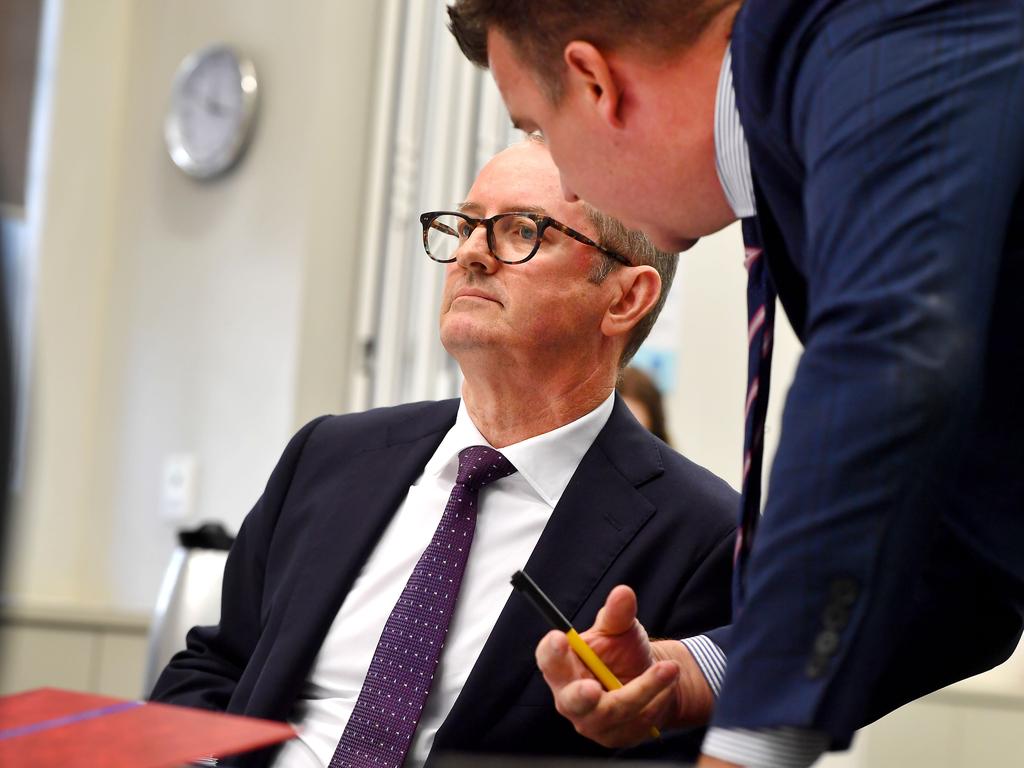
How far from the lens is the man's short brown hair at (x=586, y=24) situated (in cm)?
96

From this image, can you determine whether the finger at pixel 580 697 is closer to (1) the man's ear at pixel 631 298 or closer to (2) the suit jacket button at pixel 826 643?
(2) the suit jacket button at pixel 826 643

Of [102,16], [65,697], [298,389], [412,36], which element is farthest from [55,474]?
[65,697]

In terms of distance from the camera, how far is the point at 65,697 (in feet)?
2.85

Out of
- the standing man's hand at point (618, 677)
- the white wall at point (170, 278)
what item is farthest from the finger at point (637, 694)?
the white wall at point (170, 278)

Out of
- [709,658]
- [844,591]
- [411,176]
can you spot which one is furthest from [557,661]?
[411,176]

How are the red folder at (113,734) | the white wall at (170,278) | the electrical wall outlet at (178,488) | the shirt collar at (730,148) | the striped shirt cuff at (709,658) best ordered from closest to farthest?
the red folder at (113,734)
the shirt collar at (730,148)
the striped shirt cuff at (709,658)
the white wall at (170,278)
the electrical wall outlet at (178,488)

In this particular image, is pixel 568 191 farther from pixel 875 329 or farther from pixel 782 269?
pixel 875 329

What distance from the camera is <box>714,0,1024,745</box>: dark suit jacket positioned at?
73 cm

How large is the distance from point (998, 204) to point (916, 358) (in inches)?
4.5

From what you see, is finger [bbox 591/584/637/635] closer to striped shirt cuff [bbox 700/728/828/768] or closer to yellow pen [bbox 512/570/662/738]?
yellow pen [bbox 512/570/662/738]

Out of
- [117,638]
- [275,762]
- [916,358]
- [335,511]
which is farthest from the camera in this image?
[117,638]

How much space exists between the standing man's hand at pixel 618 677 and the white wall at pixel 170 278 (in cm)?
256

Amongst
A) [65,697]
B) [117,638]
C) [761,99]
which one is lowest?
[117,638]

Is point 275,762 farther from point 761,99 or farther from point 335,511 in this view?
point 761,99
